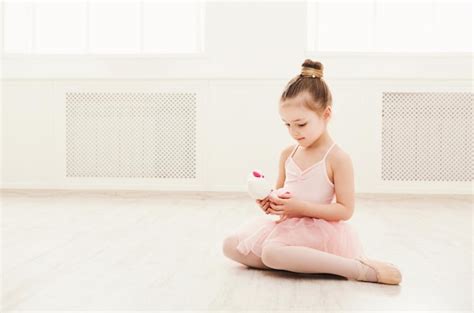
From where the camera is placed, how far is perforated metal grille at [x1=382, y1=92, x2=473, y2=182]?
141 inches

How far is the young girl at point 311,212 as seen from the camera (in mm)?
1479

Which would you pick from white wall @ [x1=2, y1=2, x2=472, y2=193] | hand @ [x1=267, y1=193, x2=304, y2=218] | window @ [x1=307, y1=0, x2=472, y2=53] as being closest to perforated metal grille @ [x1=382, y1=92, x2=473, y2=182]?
white wall @ [x1=2, y1=2, x2=472, y2=193]

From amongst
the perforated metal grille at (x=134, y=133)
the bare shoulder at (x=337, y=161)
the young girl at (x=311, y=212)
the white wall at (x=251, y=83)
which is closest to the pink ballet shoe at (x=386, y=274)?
the young girl at (x=311, y=212)

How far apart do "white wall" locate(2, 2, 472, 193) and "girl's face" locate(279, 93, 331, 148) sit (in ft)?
6.70

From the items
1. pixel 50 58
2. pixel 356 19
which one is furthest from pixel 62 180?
pixel 356 19

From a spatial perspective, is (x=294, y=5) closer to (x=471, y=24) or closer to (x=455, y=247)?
(x=471, y=24)

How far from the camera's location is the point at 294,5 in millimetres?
3617

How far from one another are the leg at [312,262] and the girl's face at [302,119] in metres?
0.29

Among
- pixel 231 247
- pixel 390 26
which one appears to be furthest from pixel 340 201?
pixel 390 26

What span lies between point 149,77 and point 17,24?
103 cm

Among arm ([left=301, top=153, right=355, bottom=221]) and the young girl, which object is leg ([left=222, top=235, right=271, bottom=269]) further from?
arm ([left=301, top=153, right=355, bottom=221])

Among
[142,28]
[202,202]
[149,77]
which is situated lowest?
[202,202]

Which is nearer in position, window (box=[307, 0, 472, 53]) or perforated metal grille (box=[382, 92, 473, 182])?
perforated metal grille (box=[382, 92, 473, 182])

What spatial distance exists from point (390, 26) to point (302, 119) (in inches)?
98.1
